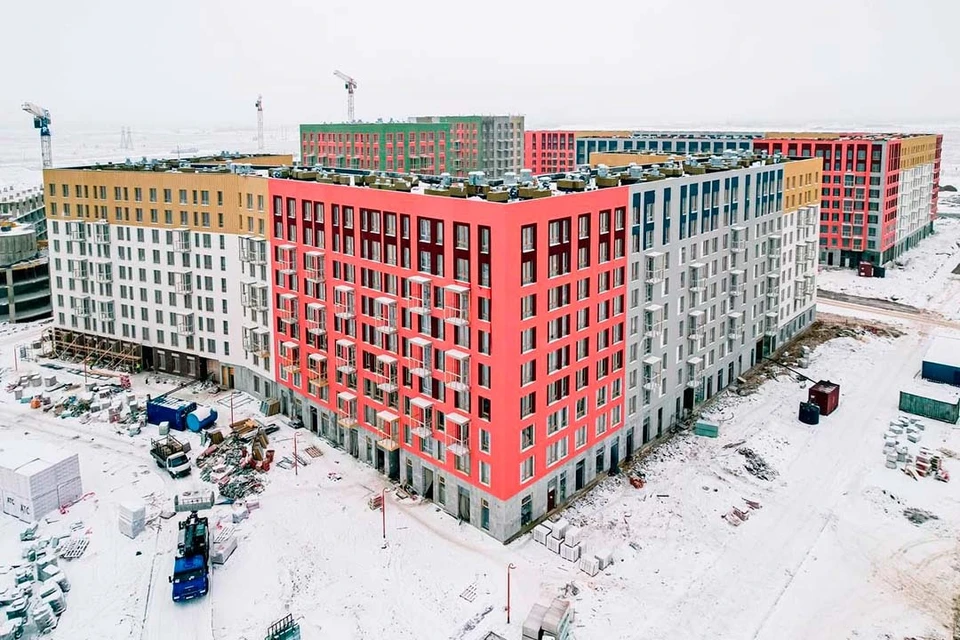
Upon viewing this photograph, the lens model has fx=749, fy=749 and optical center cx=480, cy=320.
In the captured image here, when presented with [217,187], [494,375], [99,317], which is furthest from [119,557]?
[99,317]

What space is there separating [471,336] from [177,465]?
28.3 meters

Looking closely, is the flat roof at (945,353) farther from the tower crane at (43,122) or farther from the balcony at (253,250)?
the tower crane at (43,122)

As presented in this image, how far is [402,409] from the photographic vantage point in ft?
188

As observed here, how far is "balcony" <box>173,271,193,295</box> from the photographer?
7769cm

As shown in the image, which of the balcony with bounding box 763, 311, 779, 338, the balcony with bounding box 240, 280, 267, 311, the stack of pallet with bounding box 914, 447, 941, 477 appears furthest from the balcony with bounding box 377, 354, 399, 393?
the balcony with bounding box 763, 311, 779, 338

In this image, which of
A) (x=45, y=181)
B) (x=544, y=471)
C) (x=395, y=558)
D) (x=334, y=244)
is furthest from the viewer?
(x=45, y=181)

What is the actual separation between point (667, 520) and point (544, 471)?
9798 millimetres

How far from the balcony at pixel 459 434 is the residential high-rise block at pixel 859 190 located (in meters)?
99.6

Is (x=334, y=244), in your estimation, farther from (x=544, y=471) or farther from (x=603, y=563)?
(x=603, y=563)

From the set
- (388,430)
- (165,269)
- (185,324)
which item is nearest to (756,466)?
(388,430)

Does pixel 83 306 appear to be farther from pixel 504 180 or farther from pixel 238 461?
pixel 504 180

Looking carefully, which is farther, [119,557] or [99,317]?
[99,317]

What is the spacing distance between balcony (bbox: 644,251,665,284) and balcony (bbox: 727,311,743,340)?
59.2ft

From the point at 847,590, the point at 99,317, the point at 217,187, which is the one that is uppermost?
the point at 217,187
